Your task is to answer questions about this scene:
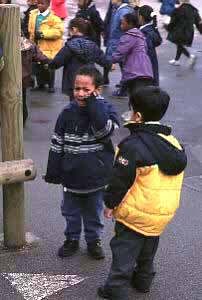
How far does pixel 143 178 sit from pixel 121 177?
0.42ft

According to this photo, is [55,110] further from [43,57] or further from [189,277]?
[189,277]

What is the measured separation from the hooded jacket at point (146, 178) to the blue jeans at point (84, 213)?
2.25 feet

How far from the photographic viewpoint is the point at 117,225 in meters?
3.66

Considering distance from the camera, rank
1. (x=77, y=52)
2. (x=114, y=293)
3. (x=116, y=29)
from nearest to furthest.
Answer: (x=114, y=293), (x=77, y=52), (x=116, y=29)

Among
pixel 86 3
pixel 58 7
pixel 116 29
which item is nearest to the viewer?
pixel 116 29

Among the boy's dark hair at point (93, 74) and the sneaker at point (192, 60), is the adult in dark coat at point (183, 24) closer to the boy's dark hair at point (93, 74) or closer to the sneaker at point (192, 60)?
the sneaker at point (192, 60)

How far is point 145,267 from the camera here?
3.83m

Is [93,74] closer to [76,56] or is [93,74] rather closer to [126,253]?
[126,253]

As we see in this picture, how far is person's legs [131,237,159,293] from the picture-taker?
12.2 ft

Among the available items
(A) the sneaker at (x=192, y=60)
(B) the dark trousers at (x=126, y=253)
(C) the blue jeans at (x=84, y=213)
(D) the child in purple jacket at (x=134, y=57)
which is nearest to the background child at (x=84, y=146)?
(C) the blue jeans at (x=84, y=213)

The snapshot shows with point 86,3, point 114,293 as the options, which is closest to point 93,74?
point 114,293

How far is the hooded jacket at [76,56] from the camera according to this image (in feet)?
23.7

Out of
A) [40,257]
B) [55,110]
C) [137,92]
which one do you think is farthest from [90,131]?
[55,110]

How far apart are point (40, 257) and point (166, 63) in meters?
9.19
